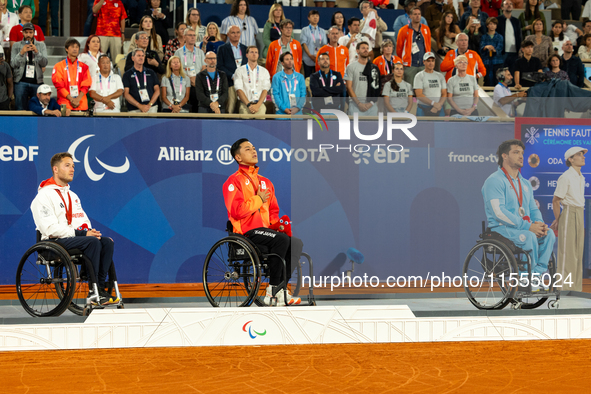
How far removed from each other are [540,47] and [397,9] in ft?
9.86

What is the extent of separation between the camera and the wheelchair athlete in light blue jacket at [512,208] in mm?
6109

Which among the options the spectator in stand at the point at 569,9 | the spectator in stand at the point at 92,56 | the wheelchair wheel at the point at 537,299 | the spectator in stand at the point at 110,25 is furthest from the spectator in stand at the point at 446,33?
the wheelchair wheel at the point at 537,299

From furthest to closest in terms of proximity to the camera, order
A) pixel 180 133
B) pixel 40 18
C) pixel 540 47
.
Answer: pixel 40 18
pixel 540 47
pixel 180 133

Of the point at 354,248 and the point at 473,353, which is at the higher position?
the point at 354,248

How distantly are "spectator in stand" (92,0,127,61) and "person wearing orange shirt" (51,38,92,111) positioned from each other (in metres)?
1.72

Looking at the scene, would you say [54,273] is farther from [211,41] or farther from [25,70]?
[211,41]

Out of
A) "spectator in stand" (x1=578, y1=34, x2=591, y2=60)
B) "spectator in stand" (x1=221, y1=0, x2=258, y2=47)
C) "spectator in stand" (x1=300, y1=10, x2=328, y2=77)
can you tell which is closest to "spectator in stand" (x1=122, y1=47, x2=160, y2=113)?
"spectator in stand" (x1=221, y1=0, x2=258, y2=47)

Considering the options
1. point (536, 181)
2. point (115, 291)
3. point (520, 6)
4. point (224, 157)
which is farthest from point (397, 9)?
point (115, 291)

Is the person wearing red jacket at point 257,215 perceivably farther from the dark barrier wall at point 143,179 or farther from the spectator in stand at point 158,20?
the spectator in stand at point 158,20

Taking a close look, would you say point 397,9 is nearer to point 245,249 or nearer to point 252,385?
point 245,249

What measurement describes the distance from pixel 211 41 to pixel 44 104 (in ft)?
11.1

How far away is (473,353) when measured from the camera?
5.27 meters

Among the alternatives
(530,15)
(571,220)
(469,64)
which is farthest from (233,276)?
(530,15)

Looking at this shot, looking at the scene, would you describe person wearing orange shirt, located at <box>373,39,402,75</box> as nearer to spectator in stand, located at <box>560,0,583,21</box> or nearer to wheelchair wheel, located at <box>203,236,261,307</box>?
wheelchair wheel, located at <box>203,236,261,307</box>
